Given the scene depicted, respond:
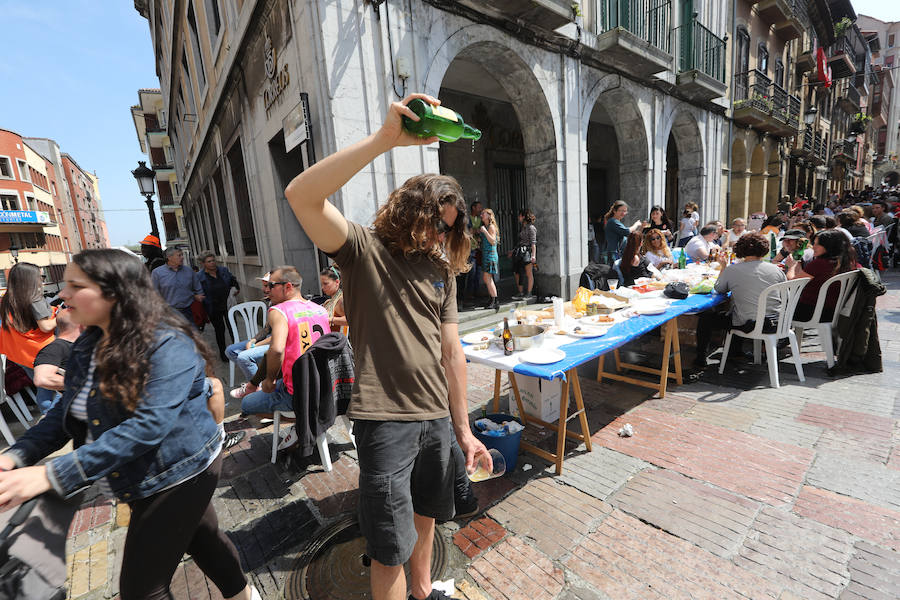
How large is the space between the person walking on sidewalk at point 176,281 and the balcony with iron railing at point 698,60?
40.6 ft

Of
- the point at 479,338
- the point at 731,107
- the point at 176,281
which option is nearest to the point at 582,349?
the point at 479,338

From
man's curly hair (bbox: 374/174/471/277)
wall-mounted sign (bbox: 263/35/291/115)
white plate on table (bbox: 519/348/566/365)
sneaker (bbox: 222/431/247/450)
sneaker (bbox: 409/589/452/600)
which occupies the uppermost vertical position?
wall-mounted sign (bbox: 263/35/291/115)

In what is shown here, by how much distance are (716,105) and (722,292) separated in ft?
37.9

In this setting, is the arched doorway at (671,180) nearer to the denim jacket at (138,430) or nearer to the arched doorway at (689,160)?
the arched doorway at (689,160)

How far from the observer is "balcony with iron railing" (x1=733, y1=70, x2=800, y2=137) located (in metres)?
13.5

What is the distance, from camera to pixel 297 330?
316 centimetres

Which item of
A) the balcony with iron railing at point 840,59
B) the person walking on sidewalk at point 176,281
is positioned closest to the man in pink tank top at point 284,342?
the person walking on sidewalk at point 176,281

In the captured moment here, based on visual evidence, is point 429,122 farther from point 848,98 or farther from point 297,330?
point 848,98

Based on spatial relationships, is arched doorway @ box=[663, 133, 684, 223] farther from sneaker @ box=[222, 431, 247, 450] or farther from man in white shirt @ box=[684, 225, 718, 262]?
sneaker @ box=[222, 431, 247, 450]

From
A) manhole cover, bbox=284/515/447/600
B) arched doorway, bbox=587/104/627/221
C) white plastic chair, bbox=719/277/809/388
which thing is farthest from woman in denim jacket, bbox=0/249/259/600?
arched doorway, bbox=587/104/627/221

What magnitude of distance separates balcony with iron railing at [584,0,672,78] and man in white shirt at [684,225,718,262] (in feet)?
14.1

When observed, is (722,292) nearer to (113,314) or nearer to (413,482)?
(413,482)

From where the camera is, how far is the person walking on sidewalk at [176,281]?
18.8ft

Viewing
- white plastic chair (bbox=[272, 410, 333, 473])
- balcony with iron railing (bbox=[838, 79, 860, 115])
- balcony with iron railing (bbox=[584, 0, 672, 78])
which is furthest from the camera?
balcony with iron railing (bbox=[838, 79, 860, 115])
